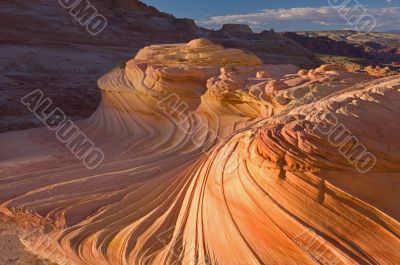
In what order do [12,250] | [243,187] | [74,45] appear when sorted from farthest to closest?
[74,45] < [12,250] < [243,187]

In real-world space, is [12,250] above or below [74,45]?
below

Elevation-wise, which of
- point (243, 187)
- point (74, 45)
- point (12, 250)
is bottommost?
point (12, 250)

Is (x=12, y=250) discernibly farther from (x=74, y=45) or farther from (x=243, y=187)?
(x=74, y=45)

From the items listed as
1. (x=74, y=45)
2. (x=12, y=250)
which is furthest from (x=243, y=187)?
(x=74, y=45)

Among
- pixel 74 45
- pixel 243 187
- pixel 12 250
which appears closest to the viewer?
pixel 243 187

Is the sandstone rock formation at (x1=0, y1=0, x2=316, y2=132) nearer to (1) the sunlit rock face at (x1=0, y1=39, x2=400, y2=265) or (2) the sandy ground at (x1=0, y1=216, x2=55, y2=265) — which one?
(1) the sunlit rock face at (x1=0, y1=39, x2=400, y2=265)

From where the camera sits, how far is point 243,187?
342 centimetres

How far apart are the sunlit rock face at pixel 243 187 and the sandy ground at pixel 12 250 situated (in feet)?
0.29

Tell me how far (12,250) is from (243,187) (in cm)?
221

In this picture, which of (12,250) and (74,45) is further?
(74,45)

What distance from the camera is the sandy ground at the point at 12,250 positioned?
3.81 meters

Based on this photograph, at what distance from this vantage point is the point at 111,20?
27.2 m

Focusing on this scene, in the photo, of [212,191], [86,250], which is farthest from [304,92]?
[86,250]

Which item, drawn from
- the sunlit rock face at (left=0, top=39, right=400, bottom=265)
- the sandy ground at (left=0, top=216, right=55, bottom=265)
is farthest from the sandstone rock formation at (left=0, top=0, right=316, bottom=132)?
the sandy ground at (left=0, top=216, right=55, bottom=265)
